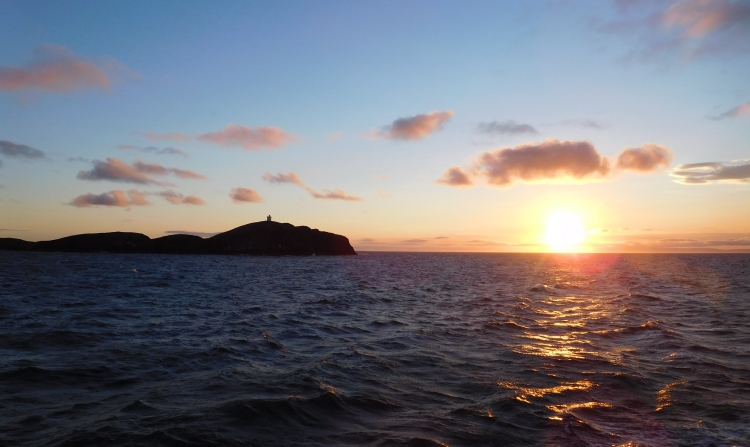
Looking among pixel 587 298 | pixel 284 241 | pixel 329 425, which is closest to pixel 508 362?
pixel 329 425

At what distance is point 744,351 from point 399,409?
16.4 m

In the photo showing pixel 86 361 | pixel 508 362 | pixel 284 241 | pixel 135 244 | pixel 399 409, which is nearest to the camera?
pixel 399 409

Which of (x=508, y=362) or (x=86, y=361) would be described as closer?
(x=86, y=361)

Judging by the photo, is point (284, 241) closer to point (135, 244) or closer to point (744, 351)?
point (135, 244)

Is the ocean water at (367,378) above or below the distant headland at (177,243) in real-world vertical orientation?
below

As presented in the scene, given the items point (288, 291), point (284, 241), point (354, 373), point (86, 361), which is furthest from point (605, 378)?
point (284, 241)

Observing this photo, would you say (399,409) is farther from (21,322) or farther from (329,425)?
(21,322)

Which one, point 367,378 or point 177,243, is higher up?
point 177,243

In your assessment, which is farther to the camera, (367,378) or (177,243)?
(177,243)

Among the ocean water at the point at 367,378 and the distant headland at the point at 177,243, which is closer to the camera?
the ocean water at the point at 367,378

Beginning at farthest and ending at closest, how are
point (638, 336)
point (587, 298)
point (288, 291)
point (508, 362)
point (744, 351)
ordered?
1. point (288, 291)
2. point (587, 298)
3. point (638, 336)
4. point (744, 351)
5. point (508, 362)

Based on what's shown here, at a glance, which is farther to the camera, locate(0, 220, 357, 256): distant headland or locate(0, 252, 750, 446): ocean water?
locate(0, 220, 357, 256): distant headland

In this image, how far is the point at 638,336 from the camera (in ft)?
73.3

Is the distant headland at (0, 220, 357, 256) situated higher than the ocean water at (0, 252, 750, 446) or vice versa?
the distant headland at (0, 220, 357, 256)
